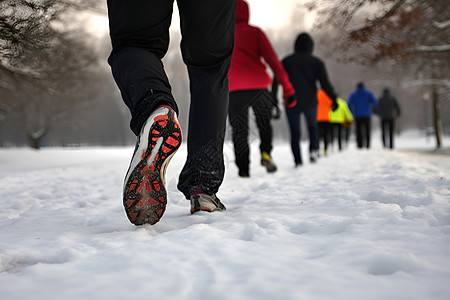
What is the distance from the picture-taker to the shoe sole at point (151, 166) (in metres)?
1.27

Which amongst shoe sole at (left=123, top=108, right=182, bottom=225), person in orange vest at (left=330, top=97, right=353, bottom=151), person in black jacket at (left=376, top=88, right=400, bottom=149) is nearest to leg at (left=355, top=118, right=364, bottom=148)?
person in orange vest at (left=330, top=97, right=353, bottom=151)

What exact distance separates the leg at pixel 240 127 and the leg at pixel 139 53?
8.36ft

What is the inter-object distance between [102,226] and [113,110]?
44.2 metres

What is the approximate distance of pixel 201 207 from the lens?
168cm

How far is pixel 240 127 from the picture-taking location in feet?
13.5

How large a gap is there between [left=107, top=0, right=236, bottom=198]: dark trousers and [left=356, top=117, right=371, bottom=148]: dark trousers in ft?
32.8

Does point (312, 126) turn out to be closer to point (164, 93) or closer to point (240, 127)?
point (240, 127)

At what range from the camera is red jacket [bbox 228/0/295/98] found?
4043mm

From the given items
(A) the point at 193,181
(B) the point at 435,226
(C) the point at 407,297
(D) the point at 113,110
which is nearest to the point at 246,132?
(A) the point at 193,181

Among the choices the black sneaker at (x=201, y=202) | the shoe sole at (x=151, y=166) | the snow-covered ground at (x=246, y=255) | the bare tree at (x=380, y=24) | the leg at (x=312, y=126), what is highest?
the bare tree at (x=380, y=24)

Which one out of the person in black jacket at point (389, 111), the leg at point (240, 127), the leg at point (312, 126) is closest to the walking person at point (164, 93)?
the leg at point (240, 127)

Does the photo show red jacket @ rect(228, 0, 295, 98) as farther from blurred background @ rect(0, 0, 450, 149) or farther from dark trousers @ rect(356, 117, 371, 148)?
dark trousers @ rect(356, 117, 371, 148)

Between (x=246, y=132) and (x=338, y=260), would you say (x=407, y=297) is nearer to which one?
(x=338, y=260)

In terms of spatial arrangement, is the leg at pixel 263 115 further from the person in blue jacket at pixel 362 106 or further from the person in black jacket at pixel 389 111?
the person in black jacket at pixel 389 111
